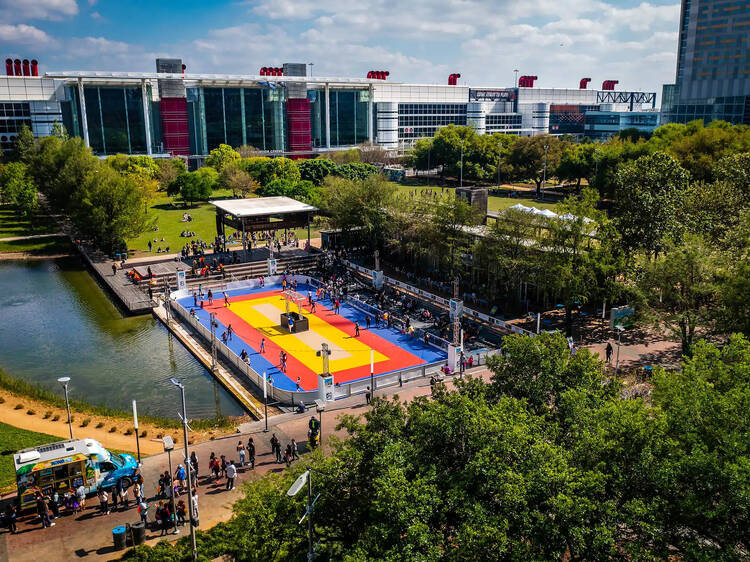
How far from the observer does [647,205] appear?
4144 cm

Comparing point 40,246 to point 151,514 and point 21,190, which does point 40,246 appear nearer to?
point 21,190

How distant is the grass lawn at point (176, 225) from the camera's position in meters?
67.2

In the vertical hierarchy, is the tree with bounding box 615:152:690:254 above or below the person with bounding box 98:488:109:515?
above

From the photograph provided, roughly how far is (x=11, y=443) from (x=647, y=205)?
131 ft

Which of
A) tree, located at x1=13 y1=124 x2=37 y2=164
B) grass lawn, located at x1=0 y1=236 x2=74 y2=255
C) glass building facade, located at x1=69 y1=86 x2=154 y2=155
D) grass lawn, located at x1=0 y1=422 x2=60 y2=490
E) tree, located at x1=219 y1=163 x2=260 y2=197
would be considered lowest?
grass lawn, located at x1=0 y1=422 x2=60 y2=490

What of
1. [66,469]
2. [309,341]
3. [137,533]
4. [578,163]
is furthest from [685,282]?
[578,163]

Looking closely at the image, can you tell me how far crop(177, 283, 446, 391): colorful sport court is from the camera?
121ft

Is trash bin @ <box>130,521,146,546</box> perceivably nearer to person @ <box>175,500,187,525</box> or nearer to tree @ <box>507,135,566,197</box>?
person @ <box>175,500,187,525</box>

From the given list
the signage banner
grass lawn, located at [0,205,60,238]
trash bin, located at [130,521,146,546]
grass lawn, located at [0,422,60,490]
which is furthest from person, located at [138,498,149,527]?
grass lawn, located at [0,205,60,238]

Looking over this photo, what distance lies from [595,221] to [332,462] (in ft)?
100


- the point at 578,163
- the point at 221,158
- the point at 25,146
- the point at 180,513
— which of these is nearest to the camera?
the point at 180,513

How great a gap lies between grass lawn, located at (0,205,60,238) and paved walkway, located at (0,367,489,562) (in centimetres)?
6089

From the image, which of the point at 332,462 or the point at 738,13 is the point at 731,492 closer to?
the point at 332,462

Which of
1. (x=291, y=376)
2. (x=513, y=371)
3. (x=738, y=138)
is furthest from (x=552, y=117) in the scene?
(x=513, y=371)
